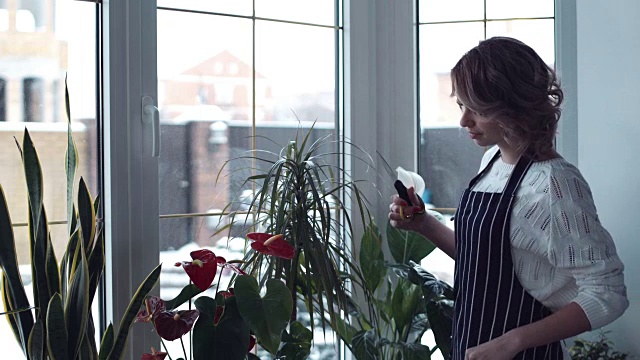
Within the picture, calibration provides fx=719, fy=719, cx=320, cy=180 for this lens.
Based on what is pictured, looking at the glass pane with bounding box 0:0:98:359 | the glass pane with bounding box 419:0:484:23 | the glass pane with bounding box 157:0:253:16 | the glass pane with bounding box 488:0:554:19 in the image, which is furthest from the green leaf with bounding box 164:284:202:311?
the glass pane with bounding box 488:0:554:19

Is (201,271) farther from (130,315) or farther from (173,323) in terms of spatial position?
(130,315)

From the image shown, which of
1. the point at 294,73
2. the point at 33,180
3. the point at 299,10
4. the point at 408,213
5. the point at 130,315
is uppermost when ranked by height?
the point at 299,10

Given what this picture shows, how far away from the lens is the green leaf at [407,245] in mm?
2438

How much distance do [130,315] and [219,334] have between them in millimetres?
255

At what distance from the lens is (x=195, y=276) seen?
173 cm

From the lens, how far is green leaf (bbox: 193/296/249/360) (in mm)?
1717

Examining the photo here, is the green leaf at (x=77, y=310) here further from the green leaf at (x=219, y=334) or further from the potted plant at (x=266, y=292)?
the green leaf at (x=219, y=334)

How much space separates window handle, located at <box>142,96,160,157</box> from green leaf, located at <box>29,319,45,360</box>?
67 centimetres

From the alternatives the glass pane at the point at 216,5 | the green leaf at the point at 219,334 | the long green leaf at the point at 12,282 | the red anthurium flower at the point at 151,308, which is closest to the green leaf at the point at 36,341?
the long green leaf at the point at 12,282

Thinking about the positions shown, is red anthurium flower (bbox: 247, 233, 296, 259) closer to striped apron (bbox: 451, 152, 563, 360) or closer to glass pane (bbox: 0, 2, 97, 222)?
striped apron (bbox: 451, 152, 563, 360)

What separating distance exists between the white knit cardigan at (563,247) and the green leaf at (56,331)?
42.4 inches

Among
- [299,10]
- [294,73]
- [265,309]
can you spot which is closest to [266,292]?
[265,309]

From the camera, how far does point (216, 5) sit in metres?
2.38

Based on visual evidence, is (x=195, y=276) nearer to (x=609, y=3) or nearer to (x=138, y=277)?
(x=138, y=277)
